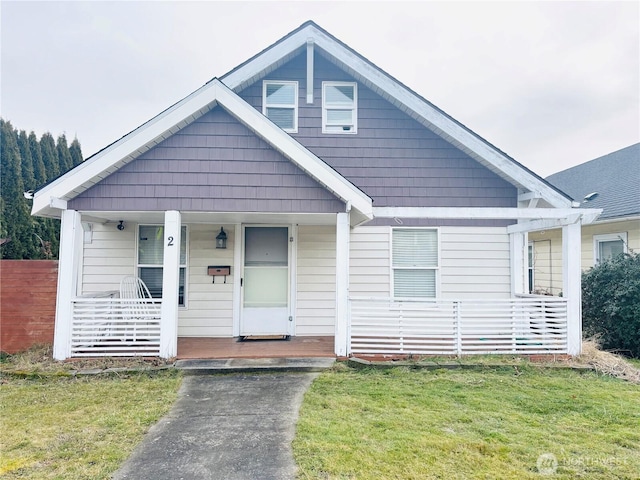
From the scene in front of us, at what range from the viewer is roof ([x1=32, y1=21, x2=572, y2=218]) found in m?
5.34

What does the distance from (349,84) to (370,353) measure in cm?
515

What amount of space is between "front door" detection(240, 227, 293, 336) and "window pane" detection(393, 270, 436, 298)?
2141 mm

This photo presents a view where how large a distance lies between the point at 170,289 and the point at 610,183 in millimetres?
12997

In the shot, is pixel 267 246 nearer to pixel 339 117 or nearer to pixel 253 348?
pixel 253 348

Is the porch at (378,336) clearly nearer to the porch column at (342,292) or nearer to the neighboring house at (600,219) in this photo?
the porch column at (342,292)

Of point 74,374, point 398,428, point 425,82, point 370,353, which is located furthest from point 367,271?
point 425,82

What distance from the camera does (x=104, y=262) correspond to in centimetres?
724

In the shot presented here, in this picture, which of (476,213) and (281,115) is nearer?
(476,213)

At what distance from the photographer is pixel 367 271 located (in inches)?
292

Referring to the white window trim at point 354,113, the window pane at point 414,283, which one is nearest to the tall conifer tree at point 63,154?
the white window trim at point 354,113

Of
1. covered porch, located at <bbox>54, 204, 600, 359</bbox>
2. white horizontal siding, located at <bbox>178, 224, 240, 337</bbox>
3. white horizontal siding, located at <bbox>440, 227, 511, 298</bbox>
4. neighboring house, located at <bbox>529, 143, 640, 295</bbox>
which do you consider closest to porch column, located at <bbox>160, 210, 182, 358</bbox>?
covered porch, located at <bbox>54, 204, 600, 359</bbox>

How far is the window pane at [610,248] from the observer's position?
32.1 ft

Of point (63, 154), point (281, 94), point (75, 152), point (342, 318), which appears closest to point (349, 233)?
point (342, 318)

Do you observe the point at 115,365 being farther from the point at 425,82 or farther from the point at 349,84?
the point at 425,82
